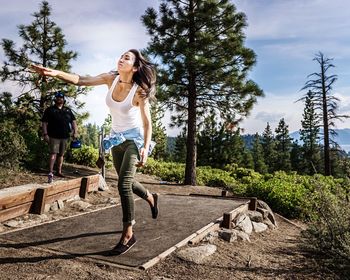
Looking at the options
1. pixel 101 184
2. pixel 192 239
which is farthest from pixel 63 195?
pixel 192 239

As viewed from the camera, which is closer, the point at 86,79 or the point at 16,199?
the point at 86,79

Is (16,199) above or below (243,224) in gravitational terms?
above

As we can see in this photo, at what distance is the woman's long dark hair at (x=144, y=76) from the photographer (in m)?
4.05

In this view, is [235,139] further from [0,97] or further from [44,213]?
[44,213]

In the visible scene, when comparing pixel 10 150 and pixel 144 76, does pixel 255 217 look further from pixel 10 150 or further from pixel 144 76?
pixel 10 150

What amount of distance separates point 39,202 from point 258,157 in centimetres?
5971

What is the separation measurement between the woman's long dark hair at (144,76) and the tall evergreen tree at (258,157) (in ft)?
178

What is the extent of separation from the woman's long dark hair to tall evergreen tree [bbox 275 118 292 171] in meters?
57.4

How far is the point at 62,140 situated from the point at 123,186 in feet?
17.6

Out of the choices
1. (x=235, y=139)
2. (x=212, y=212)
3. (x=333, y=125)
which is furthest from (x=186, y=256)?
(x=235, y=139)

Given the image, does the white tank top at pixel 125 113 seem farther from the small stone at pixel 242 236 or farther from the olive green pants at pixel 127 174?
the small stone at pixel 242 236

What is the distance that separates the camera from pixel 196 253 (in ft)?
14.5

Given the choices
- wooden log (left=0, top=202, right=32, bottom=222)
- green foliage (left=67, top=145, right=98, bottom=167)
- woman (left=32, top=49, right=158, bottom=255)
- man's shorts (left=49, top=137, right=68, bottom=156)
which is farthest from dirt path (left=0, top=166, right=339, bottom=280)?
green foliage (left=67, top=145, right=98, bottom=167)

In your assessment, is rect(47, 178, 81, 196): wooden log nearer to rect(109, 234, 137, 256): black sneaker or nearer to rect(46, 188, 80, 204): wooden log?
rect(46, 188, 80, 204): wooden log
